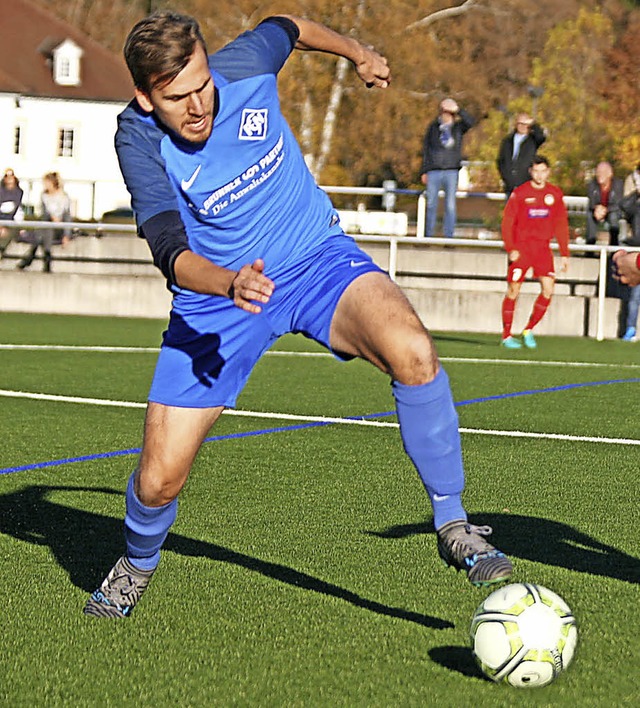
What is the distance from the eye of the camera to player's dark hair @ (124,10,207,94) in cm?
458

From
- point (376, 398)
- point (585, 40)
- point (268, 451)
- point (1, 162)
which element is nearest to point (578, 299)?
point (376, 398)

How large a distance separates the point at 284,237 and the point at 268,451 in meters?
3.89

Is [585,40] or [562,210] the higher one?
[585,40]

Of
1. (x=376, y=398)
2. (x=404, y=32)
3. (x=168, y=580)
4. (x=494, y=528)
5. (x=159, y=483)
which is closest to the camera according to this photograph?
(x=159, y=483)

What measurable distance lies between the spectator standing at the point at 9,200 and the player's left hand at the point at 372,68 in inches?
756

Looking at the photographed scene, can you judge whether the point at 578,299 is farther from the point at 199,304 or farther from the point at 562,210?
the point at 199,304

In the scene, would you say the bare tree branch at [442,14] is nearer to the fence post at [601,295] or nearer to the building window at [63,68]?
the building window at [63,68]

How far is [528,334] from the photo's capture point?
1841cm

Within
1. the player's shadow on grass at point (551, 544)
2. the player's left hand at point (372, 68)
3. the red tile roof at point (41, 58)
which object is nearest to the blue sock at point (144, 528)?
the player's shadow on grass at point (551, 544)

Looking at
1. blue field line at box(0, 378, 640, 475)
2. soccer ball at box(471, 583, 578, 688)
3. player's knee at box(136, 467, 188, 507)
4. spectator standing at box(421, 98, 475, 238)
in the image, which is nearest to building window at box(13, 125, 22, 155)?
spectator standing at box(421, 98, 475, 238)

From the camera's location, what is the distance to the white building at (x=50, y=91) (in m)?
68.2

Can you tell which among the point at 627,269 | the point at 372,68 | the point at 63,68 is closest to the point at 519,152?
the point at 627,269

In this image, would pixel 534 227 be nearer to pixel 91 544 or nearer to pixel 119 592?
Result: pixel 91 544

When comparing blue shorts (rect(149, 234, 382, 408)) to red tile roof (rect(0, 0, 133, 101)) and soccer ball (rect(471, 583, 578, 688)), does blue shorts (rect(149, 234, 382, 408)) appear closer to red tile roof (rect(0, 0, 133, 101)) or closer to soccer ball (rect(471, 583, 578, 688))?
soccer ball (rect(471, 583, 578, 688))
